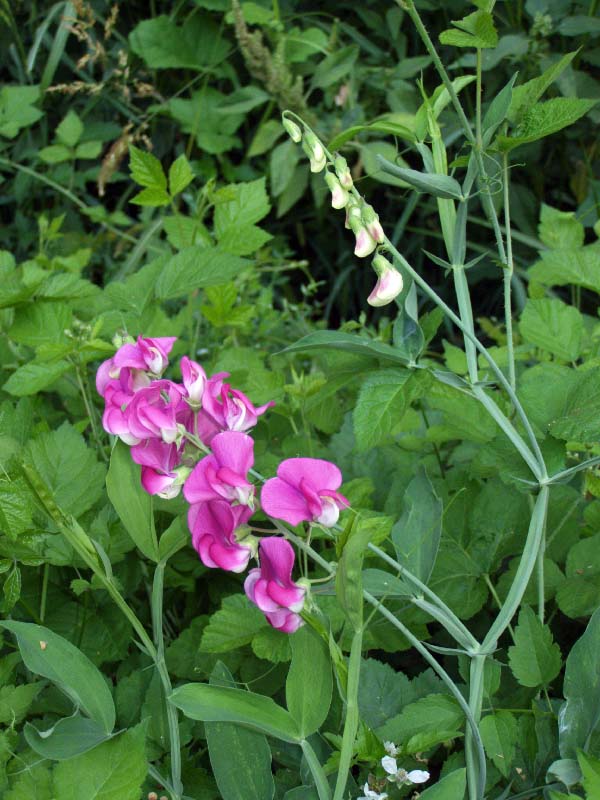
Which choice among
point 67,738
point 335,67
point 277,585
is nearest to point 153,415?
point 277,585

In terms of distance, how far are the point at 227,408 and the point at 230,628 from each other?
0.92 feet

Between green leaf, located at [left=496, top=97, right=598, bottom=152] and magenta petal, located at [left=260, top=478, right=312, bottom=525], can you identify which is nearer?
magenta petal, located at [left=260, top=478, right=312, bottom=525]

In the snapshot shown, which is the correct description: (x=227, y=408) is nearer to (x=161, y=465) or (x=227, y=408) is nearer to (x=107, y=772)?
(x=161, y=465)

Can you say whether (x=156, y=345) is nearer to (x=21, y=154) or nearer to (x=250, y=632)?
(x=250, y=632)

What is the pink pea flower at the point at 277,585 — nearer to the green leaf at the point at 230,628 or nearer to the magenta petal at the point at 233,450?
the magenta petal at the point at 233,450

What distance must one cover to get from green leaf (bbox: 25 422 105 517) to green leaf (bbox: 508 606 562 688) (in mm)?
461

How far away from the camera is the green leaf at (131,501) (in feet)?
2.41

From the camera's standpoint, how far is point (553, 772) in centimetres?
75

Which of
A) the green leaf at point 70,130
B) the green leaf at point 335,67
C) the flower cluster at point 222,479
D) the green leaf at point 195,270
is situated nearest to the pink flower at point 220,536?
the flower cluster at point 222,479

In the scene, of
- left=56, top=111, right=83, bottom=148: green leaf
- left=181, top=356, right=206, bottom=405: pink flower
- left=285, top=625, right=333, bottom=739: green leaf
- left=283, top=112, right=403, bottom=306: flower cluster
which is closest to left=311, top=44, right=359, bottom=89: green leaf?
left=56, top=111, right=83, bottom=148: green leaf

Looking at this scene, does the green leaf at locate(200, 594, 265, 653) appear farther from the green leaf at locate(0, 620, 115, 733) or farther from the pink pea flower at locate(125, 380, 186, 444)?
the pink pea flower at locate(125, 380, 186, 444)

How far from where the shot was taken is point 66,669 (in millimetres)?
726

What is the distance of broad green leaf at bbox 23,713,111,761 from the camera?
67 centimetres

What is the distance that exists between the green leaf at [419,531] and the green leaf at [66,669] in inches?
10.4
